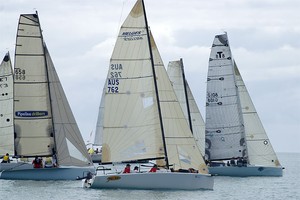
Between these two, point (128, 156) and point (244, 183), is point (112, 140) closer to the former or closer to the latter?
point (128, 156)

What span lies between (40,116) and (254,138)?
16025mm

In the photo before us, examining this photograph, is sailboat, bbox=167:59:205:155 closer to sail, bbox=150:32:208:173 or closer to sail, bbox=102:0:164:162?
sail, bbox=150:32:208:173

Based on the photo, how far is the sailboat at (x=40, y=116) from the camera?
55.0 m

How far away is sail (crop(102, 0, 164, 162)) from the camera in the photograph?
151 ft

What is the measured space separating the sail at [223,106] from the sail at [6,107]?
1345cm

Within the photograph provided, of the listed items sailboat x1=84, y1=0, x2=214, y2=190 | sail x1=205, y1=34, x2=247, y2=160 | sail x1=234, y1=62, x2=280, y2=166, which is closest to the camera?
sailboat x1=84, y1=0, x2=214, y2=190

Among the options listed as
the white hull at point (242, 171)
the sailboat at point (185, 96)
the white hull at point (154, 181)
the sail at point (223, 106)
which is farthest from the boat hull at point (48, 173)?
the sail at point (223, 106)

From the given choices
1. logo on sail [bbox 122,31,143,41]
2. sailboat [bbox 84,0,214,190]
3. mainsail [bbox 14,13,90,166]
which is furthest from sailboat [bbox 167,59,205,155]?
logo on sail [bbox 122,31,143,41]

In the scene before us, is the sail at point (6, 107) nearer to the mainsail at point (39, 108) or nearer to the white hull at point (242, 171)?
the mainsail at point (39, 108)

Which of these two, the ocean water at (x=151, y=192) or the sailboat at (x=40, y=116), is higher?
the sailboat at (x=40, y=116)

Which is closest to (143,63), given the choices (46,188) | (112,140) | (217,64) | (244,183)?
(112,140)

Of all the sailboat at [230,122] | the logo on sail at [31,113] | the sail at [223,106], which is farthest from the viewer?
the sail at [223,106]

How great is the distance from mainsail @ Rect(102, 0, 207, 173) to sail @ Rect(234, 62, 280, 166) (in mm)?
18500

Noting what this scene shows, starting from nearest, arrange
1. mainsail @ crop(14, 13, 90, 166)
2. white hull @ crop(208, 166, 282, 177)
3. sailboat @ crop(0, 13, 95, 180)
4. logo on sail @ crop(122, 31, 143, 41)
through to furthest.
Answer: logo on sail @ crop(122, 31, 143, 41) → sailboat @ crop(0, 13, 95, 180) → mainsail @ crop(14, 13, 90, 166) → white hull @ crop(208, 166, 282, 177)
